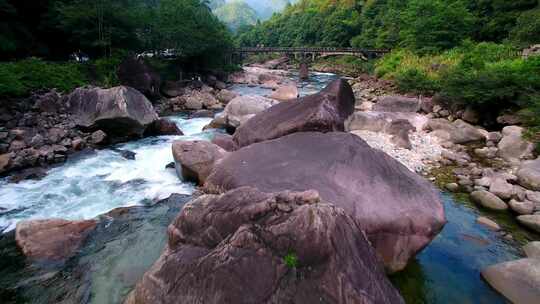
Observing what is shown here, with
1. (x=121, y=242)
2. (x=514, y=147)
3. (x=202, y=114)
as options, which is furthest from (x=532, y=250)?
(x=202, y=114)

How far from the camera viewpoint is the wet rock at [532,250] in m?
5.86

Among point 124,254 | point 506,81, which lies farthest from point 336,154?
point 506,81

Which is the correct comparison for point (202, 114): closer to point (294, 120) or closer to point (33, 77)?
point (33, 77)

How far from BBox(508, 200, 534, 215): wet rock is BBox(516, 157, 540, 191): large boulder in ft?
4.60

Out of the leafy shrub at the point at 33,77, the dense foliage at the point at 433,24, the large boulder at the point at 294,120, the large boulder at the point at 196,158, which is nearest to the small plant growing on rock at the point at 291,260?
the large boulder at the point at 294,120

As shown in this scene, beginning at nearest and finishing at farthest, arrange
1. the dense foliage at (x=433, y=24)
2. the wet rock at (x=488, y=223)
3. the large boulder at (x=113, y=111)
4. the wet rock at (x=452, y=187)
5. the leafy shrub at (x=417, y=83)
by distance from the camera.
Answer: the wet rock at (x=488, y=223)
the wet rock at (x=452, y=187)
the large boulder at (x=113, y=111)
the leafy shrub at (x=417, y=83)
the dense foliage at (x=433, y=24)

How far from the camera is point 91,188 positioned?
8578mm

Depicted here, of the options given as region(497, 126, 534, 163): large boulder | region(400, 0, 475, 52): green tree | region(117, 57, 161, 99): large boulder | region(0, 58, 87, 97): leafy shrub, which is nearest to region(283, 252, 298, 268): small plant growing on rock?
region(497, 126, 534, 163): large boulder

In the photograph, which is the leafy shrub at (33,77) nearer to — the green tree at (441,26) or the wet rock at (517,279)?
the wet rock at (517,279)

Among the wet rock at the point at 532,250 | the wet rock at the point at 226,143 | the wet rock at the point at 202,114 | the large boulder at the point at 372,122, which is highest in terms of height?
the large boulder at the point at 372,122

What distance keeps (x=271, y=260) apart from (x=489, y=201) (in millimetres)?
7300

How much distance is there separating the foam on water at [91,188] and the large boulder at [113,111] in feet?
5.02

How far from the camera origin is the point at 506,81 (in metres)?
14.1

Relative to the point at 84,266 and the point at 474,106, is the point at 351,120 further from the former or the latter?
the point at 84,266
